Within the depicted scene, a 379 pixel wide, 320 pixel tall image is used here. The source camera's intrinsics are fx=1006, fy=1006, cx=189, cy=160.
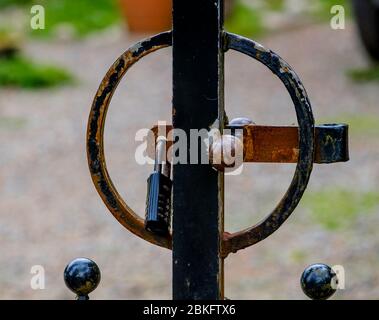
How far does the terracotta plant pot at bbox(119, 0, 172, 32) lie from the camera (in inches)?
478

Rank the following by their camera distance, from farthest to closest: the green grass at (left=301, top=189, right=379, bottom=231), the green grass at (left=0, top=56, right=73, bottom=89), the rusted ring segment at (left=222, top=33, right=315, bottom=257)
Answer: the green grass at (left=0, top=56, right=73, bottom=89), the green grass at (left=301, top=189, right=379, bottom=231), the rusted ring segment at (left=222, top=33, right=315, bottom=257)

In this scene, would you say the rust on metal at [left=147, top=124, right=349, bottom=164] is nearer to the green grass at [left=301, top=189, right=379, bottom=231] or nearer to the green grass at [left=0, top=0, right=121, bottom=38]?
the green grass at [left=301, top=189, right=379, bottom=231]

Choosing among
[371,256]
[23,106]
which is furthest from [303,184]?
[23,106]

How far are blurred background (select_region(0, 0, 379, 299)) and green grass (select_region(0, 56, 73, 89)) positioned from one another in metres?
0.01

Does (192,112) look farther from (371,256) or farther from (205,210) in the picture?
(371,256)

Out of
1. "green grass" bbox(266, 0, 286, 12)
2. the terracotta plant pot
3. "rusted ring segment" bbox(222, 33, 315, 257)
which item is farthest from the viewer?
"green grass" bbox(266, 0, 286, 12)

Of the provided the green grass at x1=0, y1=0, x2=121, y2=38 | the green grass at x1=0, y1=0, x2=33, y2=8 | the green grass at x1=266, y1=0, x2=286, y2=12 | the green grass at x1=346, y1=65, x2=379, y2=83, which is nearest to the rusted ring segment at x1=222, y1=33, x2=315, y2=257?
the green grass at x1=346, y1=65, x2=379, y2=83

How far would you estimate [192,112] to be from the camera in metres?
1.31

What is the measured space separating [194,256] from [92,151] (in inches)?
7.9

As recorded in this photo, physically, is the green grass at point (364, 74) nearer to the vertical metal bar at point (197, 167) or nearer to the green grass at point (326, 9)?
the green grass at point (326, 9)

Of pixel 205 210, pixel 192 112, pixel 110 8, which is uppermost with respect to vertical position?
pixel 110 8

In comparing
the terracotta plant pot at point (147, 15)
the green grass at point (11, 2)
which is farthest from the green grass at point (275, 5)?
the green grass at point (11, 2)

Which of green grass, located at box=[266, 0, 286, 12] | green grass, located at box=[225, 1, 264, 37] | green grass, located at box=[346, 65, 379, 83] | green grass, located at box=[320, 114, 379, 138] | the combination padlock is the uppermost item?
green grass, located at box=[266, 0, 286, 12]

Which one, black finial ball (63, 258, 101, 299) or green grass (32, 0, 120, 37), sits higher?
Answer: green grass (32, 0, 120, 37)
